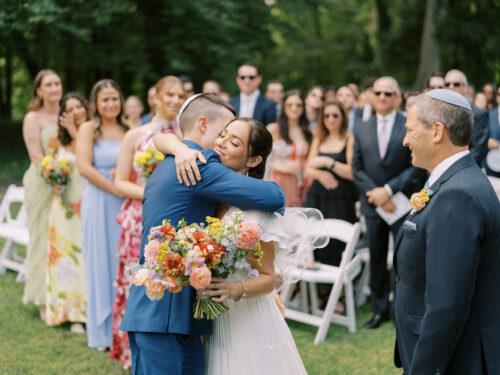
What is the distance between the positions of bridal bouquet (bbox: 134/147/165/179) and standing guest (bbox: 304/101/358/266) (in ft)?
8.60

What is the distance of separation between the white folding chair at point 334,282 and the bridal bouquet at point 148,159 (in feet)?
5.98

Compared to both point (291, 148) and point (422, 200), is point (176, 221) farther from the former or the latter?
point (291, 148)

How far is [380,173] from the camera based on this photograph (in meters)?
7.00

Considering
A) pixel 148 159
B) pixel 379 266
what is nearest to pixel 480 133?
pixel 379 266

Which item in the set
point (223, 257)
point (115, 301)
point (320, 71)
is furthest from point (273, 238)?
point (320, 71)

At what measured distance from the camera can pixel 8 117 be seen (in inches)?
1081

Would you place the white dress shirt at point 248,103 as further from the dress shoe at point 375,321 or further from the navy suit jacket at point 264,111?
the dress shoe at point 375,321

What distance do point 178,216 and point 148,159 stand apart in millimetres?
2463

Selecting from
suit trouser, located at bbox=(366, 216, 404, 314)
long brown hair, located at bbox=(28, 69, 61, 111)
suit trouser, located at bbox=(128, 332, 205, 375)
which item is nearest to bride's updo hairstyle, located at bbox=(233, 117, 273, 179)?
suit trouser, located at bbox=(128, 332, 205, 375)

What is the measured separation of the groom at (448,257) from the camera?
256 cm

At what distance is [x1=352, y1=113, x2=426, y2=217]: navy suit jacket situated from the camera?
6.80 meters

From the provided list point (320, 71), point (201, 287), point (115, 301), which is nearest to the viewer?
point (201, 287)

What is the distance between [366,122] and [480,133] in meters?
1.26

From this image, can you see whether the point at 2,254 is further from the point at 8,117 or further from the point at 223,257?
the point at 8,117
